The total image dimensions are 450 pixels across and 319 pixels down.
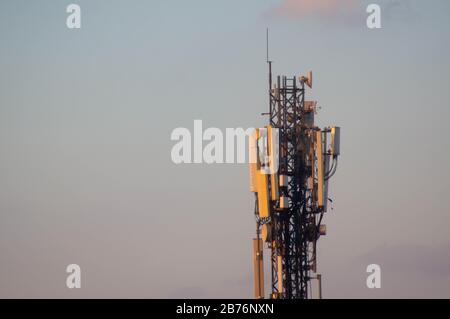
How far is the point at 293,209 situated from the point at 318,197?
2.17m

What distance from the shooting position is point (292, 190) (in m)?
145

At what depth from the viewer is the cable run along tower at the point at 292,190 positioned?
473 ft

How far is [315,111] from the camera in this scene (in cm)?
14512

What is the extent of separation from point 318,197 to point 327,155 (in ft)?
10.5

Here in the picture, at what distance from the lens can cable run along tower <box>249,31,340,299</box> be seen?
144 meters
